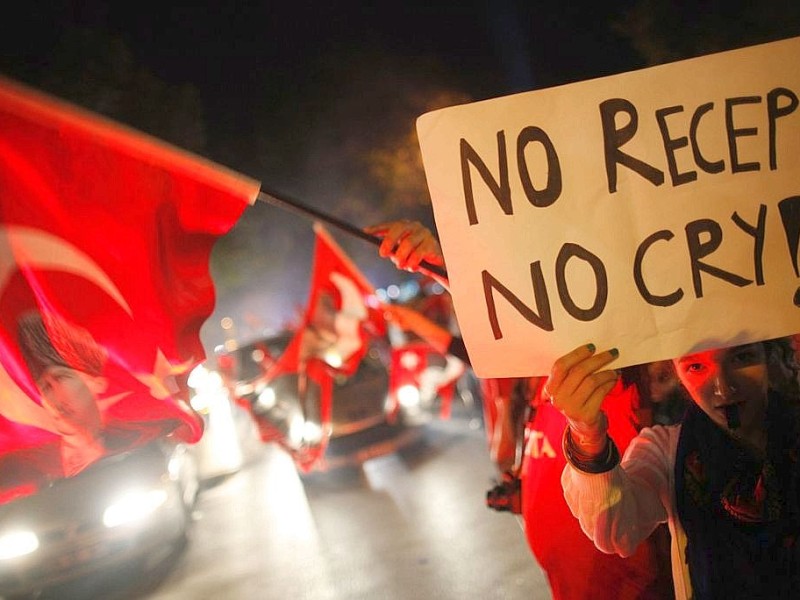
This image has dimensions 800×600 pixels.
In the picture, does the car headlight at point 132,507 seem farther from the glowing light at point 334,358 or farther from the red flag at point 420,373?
the red flag at point 420,373

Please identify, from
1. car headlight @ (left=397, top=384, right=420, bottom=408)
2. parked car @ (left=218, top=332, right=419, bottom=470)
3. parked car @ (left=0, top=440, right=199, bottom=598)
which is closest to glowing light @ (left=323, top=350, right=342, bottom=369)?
parked car @ (left=218, top=332, right=419, bottom=470)

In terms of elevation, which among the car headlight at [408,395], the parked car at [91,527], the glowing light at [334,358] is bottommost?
the car headlight at [408,395]

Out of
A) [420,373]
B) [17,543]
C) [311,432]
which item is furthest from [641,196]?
[420,373]

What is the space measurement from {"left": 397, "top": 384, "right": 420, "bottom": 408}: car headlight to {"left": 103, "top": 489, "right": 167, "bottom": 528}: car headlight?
3826 mm

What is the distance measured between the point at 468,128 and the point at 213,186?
861mm

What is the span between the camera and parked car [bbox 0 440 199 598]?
557cm

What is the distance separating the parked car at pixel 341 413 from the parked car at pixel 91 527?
2044mm

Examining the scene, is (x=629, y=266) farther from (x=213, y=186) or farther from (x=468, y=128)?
(x=213, y=186)

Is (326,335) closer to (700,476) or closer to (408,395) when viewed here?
(408,395)

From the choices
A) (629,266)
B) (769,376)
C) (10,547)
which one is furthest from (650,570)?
(10,547)

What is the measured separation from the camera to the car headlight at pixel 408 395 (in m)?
9.55

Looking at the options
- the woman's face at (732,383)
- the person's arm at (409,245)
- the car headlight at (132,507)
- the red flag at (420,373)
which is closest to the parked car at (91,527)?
the car headlight at (132,507)

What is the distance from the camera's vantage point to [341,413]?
9320mm

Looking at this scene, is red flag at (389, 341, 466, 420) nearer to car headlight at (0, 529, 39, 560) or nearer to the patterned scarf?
car headlight at (0, 529, 39, 560)
